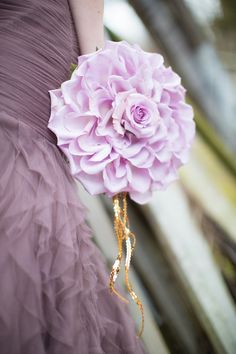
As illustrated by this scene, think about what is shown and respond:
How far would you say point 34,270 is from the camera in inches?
18.4

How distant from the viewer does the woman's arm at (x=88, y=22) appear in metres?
0.67

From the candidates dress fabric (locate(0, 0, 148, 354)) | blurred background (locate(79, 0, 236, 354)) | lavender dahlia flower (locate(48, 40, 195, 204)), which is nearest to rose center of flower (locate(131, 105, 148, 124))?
lavender dahlia flower (locate(48, 40, 195, 204))

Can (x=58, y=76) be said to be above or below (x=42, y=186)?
above

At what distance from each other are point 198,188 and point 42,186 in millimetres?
788


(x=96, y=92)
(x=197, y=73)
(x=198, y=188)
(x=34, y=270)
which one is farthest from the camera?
(x=197, y=73)

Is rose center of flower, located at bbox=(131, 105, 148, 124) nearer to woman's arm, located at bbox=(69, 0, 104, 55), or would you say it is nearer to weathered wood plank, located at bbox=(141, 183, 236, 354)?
woman's arm, located at bbox=(69, 0, 104, 55)

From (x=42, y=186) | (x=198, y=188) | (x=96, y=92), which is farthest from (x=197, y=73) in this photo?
(x=42, y=186)

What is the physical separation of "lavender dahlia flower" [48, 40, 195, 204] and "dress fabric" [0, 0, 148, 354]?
0.13 feet

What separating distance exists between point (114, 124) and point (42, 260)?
0.23m

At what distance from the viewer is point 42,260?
0.48m

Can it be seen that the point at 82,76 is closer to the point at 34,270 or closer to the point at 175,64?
the point at 34,270

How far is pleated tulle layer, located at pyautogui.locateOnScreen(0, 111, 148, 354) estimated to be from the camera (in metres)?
0.45

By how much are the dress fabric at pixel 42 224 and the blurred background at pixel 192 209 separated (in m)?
0.57

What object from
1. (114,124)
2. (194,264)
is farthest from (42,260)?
(194,264)
